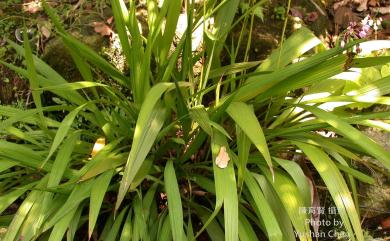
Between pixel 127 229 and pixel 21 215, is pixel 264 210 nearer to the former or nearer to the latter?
pixel 127 229

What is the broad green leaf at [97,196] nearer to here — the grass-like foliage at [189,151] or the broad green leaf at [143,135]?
the grass-like foliage at [189,151]

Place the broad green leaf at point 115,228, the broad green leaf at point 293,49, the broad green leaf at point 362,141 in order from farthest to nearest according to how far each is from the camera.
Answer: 1. the broad green leaf at point 293,49
2. the broad green leaf at point 115,228
3. the broad green leaf at point 362,141

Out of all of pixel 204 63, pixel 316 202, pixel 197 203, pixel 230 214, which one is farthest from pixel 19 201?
pixel 316 202

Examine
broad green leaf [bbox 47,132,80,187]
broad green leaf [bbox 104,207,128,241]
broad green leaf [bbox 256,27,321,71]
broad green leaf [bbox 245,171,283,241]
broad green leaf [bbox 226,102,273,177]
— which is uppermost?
broad green leaf [bbox 256,27,321,71]

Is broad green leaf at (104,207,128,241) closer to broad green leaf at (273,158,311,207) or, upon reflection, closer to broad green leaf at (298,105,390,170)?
broad green leaf at (273,158,311,207)

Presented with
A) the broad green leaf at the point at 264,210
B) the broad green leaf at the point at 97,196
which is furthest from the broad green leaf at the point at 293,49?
the broad green leaf at the point at 97,196

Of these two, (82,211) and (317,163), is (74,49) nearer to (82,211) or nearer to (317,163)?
(82,211)

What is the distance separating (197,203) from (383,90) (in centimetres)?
82

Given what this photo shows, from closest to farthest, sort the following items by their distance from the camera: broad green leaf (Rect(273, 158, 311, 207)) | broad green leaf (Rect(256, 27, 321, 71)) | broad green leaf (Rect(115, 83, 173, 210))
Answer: broad green leaf (Rect(115, 83, 173, 210))
broad green leaf (Rect(273, 158, 311, 207))
broad green leaf (Rect(256, 27, 321, 71))

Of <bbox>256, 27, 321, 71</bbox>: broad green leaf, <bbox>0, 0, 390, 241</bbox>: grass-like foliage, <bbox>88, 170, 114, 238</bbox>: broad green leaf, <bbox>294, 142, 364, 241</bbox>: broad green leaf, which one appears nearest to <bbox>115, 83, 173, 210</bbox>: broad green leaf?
<bbox>0, 0, 390, 241</bbox>: grass-like foliage

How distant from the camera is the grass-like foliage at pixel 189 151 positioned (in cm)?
150

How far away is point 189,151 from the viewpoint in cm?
179

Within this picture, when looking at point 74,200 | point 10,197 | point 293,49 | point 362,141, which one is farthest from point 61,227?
point 293,49

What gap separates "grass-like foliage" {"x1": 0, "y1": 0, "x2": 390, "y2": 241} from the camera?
150 cm
